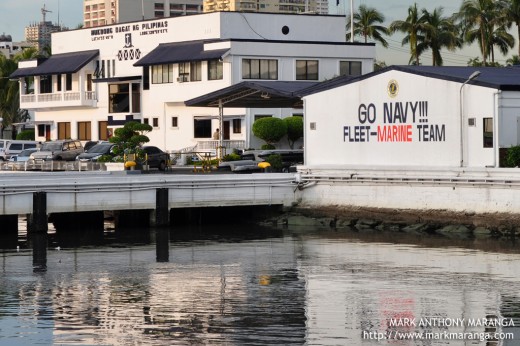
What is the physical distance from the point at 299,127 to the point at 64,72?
26944 millimetres

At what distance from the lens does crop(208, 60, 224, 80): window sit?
83.6 metres

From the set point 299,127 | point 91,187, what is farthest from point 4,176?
point 299,127

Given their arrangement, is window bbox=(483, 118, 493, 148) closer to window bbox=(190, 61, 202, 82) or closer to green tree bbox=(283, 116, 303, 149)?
green tree bbox=(283, 116, 303, 149)

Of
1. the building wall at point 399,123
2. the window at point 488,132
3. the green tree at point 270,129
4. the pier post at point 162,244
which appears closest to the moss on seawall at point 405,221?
the building wall at point 399,123

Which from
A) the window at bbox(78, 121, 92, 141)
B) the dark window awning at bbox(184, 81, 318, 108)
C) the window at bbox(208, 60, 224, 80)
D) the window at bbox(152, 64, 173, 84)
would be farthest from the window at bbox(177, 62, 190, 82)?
the dark window awning at bbox(184, 81, 318, 108)

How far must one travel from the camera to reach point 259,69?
8381cm

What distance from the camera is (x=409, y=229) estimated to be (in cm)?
4847

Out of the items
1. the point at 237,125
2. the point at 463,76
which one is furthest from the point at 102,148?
the point at 463,76

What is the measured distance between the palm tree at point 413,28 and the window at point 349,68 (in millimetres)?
16135

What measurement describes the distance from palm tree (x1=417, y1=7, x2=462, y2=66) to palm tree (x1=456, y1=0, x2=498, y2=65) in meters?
1.46

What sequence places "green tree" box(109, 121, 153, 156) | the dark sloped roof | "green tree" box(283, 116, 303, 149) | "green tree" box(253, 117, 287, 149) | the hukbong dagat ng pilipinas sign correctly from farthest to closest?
"green tree" box(283, 116, 303, 149)
"green tree" box(253, 117, 287, 149)
"green tree" box(109, 121, 153, 156)
the hukbong dagat ng pilipinas sign
the dark sloped roof

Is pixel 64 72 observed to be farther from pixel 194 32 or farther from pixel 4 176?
pixel 4 176

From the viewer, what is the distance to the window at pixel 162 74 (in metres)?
88.8

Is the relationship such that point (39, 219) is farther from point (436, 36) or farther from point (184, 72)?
point (436, 36)
